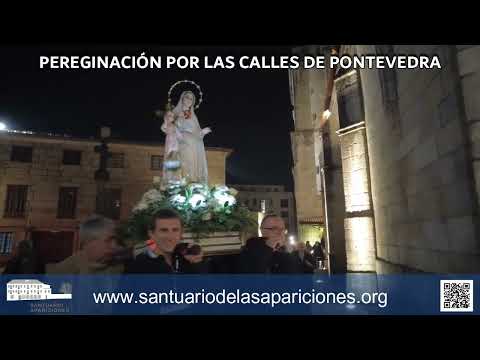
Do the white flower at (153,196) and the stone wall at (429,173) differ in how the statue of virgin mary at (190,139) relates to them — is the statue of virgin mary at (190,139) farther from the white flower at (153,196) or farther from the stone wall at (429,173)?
the stone wall at (429,173)

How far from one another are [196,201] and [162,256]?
1.94 metres

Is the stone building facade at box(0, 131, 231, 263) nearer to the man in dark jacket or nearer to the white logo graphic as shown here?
the white logo graphic

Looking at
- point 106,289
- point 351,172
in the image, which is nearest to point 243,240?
point 106,289

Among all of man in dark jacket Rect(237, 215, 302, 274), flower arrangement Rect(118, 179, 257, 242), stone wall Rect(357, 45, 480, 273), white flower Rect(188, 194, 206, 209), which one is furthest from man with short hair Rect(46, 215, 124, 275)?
stone wall Rect(357, 45, 480, 273)

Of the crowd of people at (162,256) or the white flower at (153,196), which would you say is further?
the white flower at (153,196)

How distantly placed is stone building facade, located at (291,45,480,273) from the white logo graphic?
443cm

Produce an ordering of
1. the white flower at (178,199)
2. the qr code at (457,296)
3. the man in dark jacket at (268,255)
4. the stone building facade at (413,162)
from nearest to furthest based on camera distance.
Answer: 1. the qr code at (457,296)
2. the stone building facade at (413,162)
3. the man in dark jacket at (268,255)
4. the white flower at (178,199)

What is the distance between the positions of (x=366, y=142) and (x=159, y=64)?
6214 millimetres

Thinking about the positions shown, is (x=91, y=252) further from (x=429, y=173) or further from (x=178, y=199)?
(x=429, y=173)

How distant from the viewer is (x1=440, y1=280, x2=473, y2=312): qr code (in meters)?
3.05

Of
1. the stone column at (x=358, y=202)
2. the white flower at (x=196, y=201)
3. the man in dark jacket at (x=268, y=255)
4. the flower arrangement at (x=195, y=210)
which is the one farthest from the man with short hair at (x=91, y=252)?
the stone column at (x=358, y=202)

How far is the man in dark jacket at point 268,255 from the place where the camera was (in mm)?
3492

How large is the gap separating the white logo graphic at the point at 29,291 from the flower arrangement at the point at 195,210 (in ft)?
4.95

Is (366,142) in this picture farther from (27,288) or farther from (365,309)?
(27,288)
